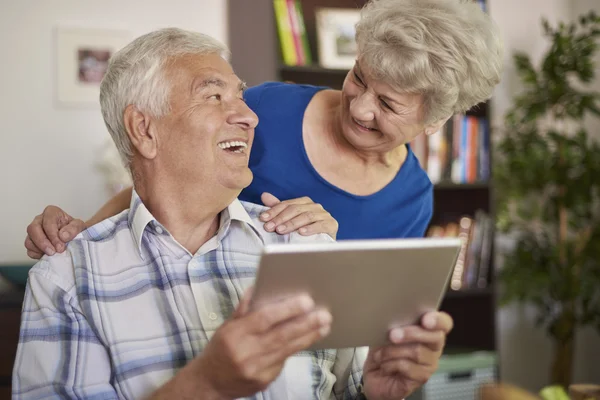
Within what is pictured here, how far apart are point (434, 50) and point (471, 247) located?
232 cm

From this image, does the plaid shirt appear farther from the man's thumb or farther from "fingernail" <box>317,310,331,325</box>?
"fingernail" <box>317,310,331,325</box>

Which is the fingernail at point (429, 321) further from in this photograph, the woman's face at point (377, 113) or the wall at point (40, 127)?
the wall at point (40, 127)

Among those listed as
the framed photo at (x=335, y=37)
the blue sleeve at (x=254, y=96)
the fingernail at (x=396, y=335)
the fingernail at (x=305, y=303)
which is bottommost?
the fingernail at (x=396, y=335)

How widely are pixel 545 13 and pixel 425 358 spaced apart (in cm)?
374

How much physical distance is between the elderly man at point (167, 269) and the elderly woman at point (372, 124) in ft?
0.36

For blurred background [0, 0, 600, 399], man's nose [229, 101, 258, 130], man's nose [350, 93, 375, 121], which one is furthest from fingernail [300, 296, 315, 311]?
blurred background [0, 0, 600, 399]

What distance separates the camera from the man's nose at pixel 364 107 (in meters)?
1.80

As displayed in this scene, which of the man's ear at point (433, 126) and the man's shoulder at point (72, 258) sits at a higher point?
the man's ear at point (433, 126)

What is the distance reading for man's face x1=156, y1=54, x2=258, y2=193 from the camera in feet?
5.17

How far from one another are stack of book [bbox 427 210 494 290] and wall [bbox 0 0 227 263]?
1.81 metres

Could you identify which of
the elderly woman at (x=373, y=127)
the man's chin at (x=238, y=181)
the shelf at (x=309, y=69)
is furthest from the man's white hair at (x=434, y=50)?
the shelf at (x=309, y=69)

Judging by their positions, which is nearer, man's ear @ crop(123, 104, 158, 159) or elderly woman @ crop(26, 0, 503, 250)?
man's ear @ crop(123, 104, 158, 159)

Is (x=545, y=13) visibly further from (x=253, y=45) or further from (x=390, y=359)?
(x=390, y=359)

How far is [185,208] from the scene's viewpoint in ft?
5.24
